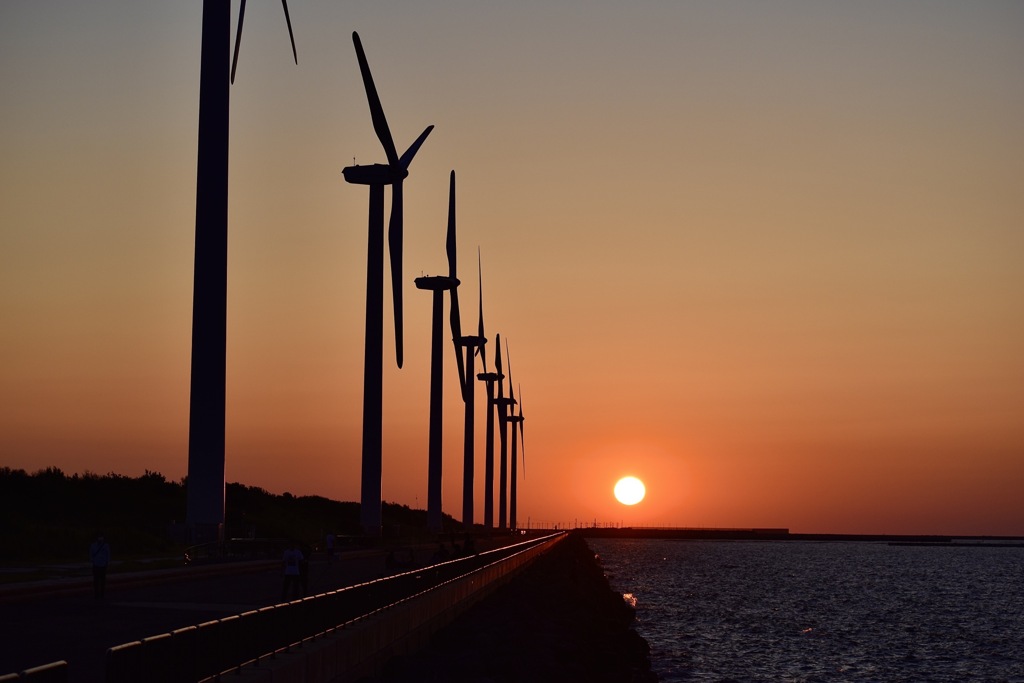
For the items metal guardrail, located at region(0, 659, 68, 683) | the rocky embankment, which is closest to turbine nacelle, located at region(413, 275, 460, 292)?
the rocky embankment

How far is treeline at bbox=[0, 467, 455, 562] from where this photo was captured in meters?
58.8

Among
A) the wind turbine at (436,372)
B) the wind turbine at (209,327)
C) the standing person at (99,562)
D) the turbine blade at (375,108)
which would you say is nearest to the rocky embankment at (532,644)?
the standing person at (99,562)

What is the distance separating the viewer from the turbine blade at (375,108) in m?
66.1

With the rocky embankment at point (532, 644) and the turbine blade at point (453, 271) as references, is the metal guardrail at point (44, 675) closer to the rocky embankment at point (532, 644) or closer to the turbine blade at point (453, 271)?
the rocky embankment at point (532, 644)

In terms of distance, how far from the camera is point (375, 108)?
231 ft

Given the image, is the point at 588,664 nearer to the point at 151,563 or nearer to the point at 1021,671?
the point at 151,563

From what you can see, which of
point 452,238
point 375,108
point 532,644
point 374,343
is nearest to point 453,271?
point 452,238

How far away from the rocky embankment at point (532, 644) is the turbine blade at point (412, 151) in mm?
27341

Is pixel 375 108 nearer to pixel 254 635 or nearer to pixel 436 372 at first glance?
pixel 436 372

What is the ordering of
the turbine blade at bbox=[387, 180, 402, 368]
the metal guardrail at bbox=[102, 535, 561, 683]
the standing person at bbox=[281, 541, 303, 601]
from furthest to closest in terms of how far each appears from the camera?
the turbine blade at bbox=[387, 180, 402, 368]
the standing person at bbox=[281, 541, 303, 601]
the metal guardrail at bbox=[102, 535, 561, 683]

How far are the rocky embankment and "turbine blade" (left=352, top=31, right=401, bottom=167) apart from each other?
2586cm

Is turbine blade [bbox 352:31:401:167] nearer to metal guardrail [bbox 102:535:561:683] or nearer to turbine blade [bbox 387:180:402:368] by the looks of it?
turbine blade [bbox 387:180:402:368]

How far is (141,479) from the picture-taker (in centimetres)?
11512

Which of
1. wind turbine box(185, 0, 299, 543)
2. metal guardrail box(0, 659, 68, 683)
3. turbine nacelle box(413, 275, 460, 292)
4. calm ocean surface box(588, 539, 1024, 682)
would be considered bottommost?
calm ocean surface box(588, 539, 1024, 682)
